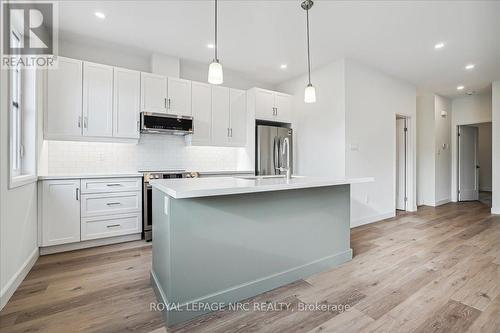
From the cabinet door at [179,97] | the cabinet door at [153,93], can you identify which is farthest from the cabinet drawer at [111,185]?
the cabinet door at [179,97]

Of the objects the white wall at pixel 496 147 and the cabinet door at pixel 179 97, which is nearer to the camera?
the cabinet door at pixel 179 97

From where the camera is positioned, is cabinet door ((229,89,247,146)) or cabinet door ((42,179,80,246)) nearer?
cabinet door ((42,179,80,246))

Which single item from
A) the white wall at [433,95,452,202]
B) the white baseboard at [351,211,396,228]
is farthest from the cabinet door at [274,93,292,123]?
the white wall at [433,95,452,202]

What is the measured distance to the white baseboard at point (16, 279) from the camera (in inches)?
72.2

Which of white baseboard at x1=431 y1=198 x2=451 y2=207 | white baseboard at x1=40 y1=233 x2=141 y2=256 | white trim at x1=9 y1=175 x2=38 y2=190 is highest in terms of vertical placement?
white trim at x1=9 y1=175 x2=38 y2=190

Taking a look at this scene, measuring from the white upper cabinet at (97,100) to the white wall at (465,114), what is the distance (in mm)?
8232

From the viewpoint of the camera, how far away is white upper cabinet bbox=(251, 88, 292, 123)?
4.45m

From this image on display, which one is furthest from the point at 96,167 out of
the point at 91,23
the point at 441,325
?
the point at 441,325

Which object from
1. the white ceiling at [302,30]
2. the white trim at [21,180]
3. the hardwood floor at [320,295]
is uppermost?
the white ceiling at [302,30]

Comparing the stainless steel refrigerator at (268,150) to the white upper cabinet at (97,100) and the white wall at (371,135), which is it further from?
the white upper cabinet at (97,100)

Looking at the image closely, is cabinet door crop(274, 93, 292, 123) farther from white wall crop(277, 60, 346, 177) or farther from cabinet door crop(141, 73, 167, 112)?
cabinet door crop(141, 73, 167, 112)

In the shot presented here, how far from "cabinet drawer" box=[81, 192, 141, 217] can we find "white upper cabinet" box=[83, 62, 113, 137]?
34.5 inches

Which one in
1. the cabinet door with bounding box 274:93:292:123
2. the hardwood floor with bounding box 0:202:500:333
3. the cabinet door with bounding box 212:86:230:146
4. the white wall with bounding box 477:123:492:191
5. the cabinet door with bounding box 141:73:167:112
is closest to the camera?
the hardwood floor with bounding box 0:202:500:333

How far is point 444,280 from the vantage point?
2264 millimetres
